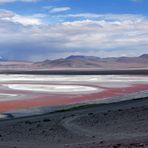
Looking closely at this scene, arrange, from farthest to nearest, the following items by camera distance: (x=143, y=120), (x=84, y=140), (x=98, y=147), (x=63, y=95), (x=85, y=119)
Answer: (x=63, y=95) → (x=85, y=119) → (x=143, y=120) → (x=84, y=140) → (x=98, y=147)

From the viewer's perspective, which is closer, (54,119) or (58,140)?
(58,140)

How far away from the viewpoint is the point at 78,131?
20188 mm

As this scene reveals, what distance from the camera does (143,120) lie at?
21156 mm

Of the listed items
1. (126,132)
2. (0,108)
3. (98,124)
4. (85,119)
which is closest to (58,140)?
(126,132)

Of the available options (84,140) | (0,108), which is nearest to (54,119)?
(84,140)

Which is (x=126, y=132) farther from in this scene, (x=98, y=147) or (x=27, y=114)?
(x=27, y=114)

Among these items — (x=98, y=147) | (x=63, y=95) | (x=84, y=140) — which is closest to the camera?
(x=98, y=147)

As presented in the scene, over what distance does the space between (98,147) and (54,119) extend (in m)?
11.3

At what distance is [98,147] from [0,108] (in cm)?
2160

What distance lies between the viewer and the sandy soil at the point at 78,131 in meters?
16.9

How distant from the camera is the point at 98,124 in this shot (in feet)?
71.4

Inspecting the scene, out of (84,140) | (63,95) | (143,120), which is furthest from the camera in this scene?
(63,95)

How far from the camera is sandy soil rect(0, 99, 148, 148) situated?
55.3 feet

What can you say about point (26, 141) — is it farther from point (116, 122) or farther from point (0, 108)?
point (0, 108)
